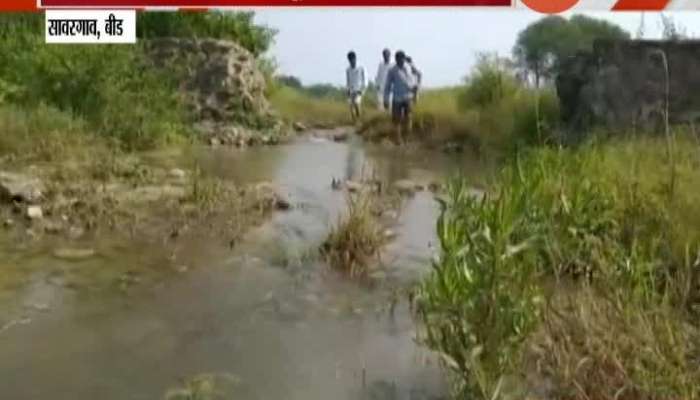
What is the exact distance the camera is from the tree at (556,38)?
230 centimetres

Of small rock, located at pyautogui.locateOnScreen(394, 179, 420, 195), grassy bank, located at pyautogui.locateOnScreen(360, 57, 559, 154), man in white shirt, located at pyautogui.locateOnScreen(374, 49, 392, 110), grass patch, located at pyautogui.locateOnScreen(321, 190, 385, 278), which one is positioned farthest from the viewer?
small rock, located at pyautogui.locateOnScreen(394, 179, 420, 195)

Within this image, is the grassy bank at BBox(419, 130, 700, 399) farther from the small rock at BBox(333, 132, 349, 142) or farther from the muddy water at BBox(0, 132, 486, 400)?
the small rock at BBox(333, 132, 349, 142)

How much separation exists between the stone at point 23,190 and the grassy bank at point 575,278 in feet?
8.01

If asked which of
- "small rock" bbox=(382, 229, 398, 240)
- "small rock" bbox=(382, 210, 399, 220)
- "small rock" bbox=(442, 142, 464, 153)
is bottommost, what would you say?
"small rock" bbox=(382, 229, 398, 240)

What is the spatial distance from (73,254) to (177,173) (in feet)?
2.07

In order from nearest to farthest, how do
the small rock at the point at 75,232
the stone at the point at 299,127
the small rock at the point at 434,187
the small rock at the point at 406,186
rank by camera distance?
the stone at the point at 299,127 → the small rock at the point at 434,187 → the small rock at the point at 406,186 → the small rock at the point at 75,232

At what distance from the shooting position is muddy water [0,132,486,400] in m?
2.65

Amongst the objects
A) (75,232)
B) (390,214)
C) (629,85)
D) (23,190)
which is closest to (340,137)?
(390,214)

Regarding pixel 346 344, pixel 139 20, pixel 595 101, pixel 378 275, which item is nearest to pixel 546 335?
pixel 346 344

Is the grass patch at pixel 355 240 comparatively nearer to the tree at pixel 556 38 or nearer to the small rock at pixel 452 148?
the small rock at pixel 452 148

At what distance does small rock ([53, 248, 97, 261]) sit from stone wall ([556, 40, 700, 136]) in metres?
2.14

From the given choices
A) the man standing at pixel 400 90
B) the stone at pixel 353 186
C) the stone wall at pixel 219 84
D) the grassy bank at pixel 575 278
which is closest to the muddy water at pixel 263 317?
the stone at pixel 353 186

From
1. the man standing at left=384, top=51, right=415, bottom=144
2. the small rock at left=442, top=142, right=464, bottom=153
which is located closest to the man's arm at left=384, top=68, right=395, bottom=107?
the man standing at left=384, top=51, right=415, bottom=144

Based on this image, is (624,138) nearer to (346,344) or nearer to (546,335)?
(546,335)
